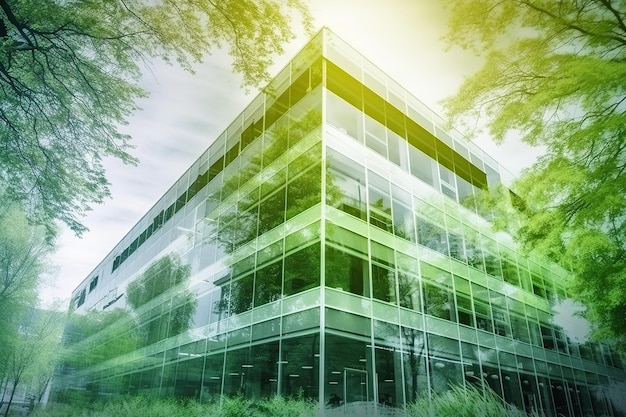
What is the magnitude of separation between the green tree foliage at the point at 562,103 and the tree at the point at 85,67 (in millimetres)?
4732

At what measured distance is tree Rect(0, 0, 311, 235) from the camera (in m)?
7.60

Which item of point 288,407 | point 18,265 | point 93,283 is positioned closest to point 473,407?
point 288,407

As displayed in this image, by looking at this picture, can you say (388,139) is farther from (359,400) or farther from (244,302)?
(359,400)

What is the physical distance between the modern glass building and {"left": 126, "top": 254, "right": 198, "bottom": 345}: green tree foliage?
6.2 inches

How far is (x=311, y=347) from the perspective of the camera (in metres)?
11.1

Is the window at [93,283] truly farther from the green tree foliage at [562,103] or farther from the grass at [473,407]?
the green tree foliage at [562,103]

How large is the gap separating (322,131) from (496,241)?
1251 cm

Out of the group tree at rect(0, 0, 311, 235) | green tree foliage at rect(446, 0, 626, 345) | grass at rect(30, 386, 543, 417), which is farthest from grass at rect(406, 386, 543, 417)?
tree at rect(0, 0, 311, 235)

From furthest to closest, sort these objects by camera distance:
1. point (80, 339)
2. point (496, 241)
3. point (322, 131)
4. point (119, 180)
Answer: point (80, 339) → point (496, 241) → point (322, 131) → point (119, 180)

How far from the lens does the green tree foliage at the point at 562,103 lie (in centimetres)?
759

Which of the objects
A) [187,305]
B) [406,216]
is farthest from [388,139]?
[187,305]

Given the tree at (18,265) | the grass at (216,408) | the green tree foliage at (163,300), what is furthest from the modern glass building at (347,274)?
the tree at (18,265)

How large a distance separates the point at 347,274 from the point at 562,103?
7.67 meters

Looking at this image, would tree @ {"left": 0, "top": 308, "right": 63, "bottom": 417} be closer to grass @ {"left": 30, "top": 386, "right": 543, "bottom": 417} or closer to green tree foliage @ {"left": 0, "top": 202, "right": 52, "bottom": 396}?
green tree foliage @ {"left": 0, "top": 202, "right": 52, "bottom": 396}
